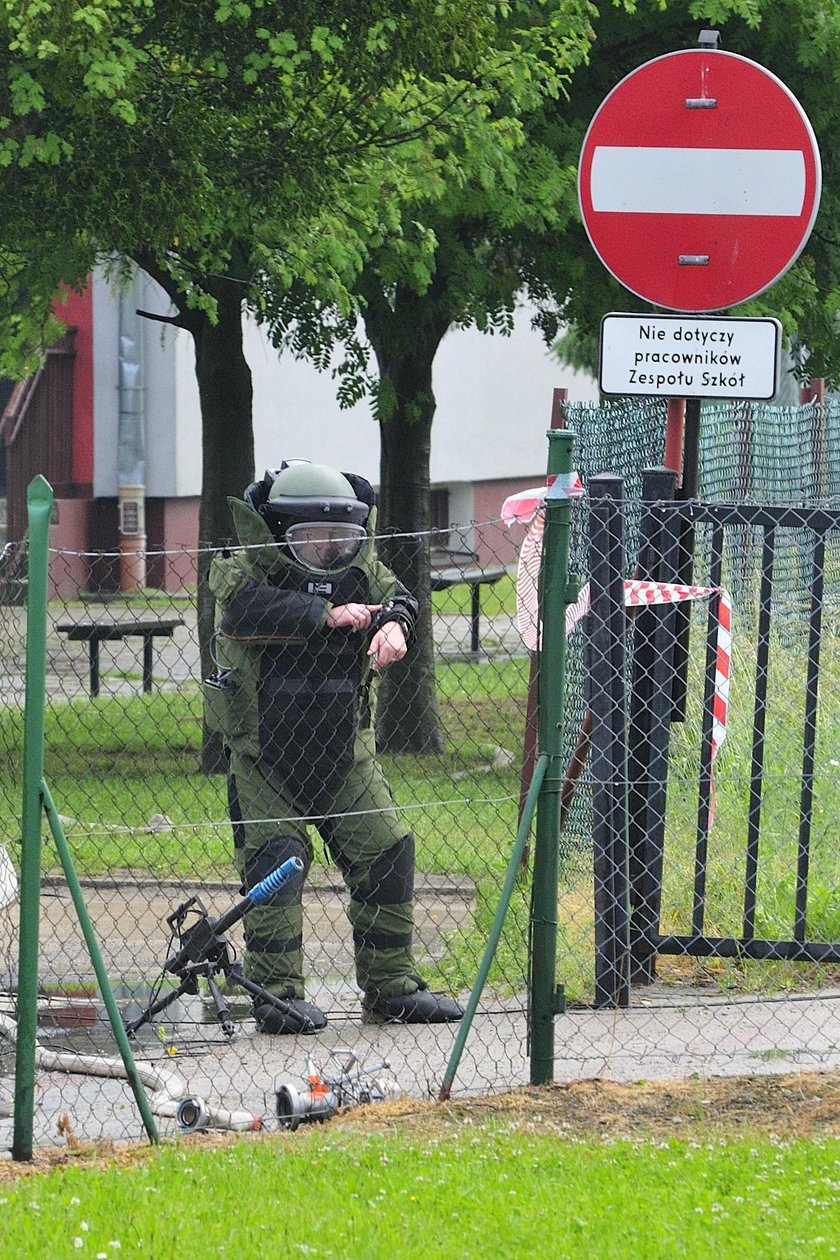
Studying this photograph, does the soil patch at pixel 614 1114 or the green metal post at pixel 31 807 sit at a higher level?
the green metal post at pixel 31 807

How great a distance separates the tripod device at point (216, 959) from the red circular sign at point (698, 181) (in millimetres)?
2093

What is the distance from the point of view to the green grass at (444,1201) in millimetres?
3793

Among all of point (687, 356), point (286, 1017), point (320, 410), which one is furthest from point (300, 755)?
point (320, 410)

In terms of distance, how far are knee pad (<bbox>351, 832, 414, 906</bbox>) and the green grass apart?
1.47 metres

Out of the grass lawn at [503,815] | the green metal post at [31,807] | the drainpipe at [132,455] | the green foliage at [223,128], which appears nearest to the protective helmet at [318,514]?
the grass lawn at [503,815]

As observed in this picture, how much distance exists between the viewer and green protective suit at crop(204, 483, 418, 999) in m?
5.86

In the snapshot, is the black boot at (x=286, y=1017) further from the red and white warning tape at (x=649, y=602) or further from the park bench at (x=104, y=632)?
the park bench at (x=104, y=632)

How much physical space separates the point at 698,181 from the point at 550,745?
1859 mm

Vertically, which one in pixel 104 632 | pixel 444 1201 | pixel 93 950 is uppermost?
pixel 104 632

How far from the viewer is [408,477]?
12.0 metres

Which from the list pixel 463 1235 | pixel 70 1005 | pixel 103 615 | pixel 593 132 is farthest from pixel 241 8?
pixel 103 615

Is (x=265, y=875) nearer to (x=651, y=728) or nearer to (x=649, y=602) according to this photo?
(x=651, y=728)

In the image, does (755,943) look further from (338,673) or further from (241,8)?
(241,8)

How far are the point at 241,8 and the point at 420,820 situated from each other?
3.70 metres
